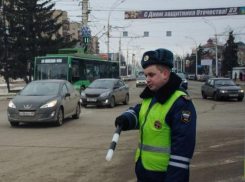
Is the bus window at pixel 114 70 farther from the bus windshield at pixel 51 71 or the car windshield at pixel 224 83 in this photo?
the car windshield at pixel 224 83

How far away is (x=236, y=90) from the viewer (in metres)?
22.7

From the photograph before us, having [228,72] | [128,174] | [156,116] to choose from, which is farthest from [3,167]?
[228,72]

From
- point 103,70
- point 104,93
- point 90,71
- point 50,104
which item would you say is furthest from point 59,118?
point 103,70

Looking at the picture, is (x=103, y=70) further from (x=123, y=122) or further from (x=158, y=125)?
(x=158, y=125)

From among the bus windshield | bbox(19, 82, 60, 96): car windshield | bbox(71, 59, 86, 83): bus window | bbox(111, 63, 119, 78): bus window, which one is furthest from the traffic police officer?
bbox(111, 63, 119, 78): bus window

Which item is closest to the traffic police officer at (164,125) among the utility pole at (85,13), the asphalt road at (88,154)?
the asphalt road at (88,154)

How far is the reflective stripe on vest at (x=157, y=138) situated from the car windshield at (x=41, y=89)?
1006cm

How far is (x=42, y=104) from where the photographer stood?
456 inches

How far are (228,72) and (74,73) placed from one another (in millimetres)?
62851

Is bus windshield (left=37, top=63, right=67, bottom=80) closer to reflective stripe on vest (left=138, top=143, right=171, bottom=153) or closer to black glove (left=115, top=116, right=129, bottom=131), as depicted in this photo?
black glove (left=115, top=116, right=129, bottom=131)

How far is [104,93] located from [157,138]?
16.2 meters

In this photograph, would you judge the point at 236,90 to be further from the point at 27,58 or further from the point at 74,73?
the point at 27,58

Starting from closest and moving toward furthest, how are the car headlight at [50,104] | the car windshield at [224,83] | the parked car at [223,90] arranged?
1. the car headlight at [50,104]
2. the parked car at [223,90]
3. the car windshield at [224,83]

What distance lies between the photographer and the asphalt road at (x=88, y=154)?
6.00m
